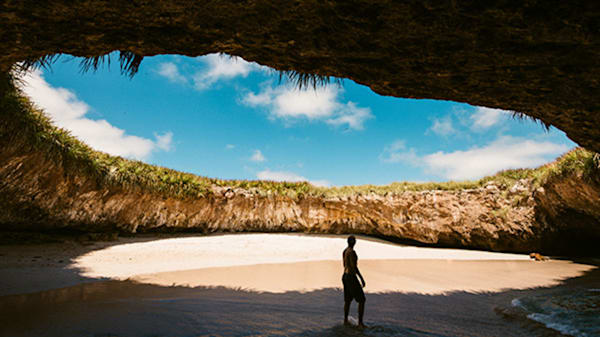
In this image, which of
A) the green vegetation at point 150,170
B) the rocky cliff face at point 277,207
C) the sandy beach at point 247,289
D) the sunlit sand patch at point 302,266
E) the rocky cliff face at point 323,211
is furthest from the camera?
the rocky cliff face at point 323,211

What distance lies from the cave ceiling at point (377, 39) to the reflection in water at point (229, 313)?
2.93 meters

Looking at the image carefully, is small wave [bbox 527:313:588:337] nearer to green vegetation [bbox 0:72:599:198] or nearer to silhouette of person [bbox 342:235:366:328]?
silhouette of person [bbox 342:235:366:328]

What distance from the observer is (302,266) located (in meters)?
8.48

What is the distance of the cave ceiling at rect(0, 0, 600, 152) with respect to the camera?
2.02 meters

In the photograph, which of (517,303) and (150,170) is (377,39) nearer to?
(517,303)

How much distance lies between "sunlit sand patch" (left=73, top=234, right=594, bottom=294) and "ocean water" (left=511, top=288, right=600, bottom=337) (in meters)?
0.86

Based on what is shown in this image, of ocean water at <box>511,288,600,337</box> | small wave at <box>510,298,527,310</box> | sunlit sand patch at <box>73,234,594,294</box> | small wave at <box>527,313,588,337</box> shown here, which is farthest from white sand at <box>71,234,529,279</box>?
small wave at <box>527,313,588,337</box>

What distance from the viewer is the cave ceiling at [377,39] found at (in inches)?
79.5

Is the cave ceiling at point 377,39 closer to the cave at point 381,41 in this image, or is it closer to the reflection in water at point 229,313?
the cave at point 381,41

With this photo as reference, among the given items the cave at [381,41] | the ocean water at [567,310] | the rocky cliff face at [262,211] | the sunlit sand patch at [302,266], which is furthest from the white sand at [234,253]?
the cave at [381,41]

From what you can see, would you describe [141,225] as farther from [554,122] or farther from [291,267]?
[554,122]

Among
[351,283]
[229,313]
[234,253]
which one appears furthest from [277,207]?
[351,283]

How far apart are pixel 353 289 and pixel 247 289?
263 cm

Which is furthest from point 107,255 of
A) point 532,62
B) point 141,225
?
point 532,62
